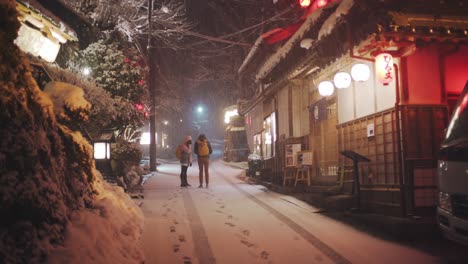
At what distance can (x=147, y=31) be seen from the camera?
22406 millimetres

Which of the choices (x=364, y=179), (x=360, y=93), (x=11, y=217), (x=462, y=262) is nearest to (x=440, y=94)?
(x=360, y=93)

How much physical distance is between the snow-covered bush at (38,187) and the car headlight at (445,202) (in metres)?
4.88

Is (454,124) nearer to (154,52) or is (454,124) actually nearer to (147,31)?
(147,31)

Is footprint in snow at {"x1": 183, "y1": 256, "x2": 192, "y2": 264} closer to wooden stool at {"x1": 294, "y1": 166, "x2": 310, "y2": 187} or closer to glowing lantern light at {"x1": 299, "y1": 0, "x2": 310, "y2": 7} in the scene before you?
wooden stool at {"x1": 294, "y1": 166, "x2": 310, "y2": 187}

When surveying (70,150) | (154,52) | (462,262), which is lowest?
(462,262)

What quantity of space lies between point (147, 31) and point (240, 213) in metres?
15.5

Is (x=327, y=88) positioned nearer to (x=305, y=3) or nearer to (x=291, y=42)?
(x=291, y=42)

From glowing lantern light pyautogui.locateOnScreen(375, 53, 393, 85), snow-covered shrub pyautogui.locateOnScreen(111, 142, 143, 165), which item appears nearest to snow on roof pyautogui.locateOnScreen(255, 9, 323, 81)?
glowing lantern light pyautogui.locateOnScreen(375, 53, 393, 85)

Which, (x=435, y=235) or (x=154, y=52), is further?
(x=154, y=52)

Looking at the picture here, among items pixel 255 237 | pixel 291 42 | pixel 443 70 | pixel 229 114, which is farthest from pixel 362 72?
pixel 229 114

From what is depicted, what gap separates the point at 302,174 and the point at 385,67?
6.44 metres

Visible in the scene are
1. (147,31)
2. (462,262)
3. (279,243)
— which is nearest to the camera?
(462,262)

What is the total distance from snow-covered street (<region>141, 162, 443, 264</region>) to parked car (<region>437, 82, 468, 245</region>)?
2.86ft

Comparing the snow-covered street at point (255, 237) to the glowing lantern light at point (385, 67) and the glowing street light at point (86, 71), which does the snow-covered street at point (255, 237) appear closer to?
the glowing lantern light at point (385, 67)
